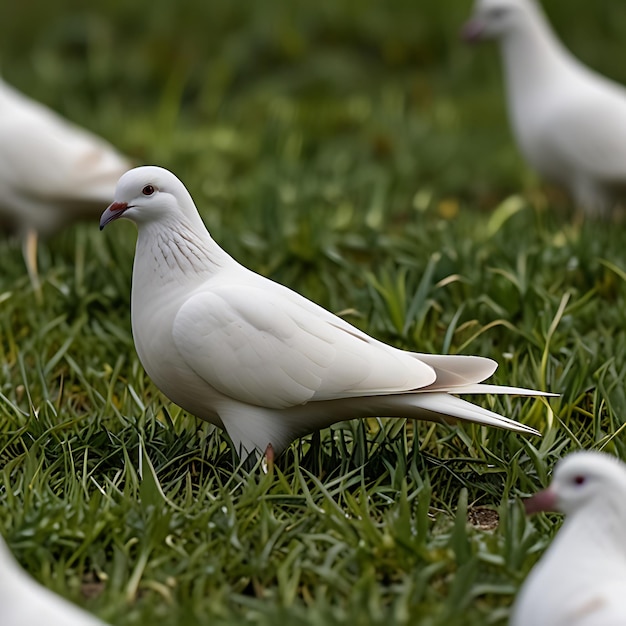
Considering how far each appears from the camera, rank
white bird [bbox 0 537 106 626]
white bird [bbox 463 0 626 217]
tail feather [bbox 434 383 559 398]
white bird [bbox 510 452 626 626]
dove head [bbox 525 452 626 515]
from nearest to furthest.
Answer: white bird [bbox 0 537 106 626] < white bird [bbox 510 452 626 626] < dove head [bbox 525 452 626 515] < tail feather [bbox 434 383 559 398] < white bird [bbox 463 0 626 217]

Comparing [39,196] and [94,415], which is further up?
[94,415]

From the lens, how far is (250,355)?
129 inches

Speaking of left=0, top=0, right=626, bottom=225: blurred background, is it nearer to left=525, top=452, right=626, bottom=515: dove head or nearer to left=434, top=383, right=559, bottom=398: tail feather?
left=434, top=383, right=559, bottom=398: tail feather

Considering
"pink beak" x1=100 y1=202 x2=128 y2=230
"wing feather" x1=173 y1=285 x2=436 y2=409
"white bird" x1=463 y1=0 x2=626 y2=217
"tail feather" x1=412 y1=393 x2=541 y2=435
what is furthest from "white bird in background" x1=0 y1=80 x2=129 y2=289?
"tail feather" x1=412 y1=393 x2=541 y2=435

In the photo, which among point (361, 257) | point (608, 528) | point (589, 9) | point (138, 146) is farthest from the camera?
point (589, 9)

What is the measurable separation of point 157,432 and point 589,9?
8064 mm

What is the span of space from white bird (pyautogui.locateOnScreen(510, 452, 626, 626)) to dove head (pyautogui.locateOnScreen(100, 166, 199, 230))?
1421mm

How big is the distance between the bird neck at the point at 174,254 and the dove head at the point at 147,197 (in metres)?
0.04

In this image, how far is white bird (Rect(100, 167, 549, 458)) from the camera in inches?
128

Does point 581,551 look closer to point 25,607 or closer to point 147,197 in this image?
point 25,607

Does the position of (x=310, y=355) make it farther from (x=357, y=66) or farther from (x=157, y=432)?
(x=357, y=66)

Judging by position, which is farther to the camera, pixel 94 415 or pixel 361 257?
pixel 361 257

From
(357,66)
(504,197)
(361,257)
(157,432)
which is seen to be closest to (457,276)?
(361,257)

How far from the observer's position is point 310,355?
10.8 feet
